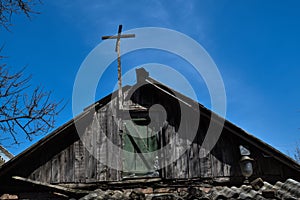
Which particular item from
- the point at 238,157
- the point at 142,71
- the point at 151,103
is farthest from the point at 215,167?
the point at 142,71

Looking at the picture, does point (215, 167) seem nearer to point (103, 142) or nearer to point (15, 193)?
point (103, 142)

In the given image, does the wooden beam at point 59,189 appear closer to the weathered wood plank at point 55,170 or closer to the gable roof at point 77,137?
the weathered wood plank at point 55,170

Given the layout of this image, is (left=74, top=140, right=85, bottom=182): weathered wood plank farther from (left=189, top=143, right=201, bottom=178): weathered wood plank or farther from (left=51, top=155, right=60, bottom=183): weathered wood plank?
(left=189, top=143, right=201, bottom=178): weathered wood plank

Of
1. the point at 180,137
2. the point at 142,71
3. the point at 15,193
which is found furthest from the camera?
the point at 142,71

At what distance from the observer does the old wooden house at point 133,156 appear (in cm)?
1034

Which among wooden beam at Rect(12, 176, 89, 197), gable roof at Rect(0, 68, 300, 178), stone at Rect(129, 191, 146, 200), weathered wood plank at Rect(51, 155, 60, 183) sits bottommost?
stone at Rect(129, 191, 146, 200)

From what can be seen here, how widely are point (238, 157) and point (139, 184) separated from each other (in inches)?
109

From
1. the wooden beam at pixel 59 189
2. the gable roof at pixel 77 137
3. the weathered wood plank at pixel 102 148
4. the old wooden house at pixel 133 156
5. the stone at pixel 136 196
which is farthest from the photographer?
Answer: the weathered wood plank at pixel 102 148

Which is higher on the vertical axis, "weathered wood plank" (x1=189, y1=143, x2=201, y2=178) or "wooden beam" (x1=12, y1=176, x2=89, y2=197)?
"weathered wood plank" (x1=189, y1=143, x2=201, y2=178)

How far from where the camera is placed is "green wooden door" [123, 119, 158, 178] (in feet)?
34.6

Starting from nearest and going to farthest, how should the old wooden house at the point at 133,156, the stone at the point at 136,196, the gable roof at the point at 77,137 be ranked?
the stone at the point at 136,196
the gable roof at the point at 77,137
the old wooden house at the point at 133,156

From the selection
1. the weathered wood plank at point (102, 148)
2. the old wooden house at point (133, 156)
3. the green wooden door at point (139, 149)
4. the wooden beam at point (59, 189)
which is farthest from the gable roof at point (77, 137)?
the green wooden door at point (139, 149)

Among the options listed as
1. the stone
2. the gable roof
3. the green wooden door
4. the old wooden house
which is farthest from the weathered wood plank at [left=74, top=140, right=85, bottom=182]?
the stone

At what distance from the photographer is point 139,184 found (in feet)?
34.1
